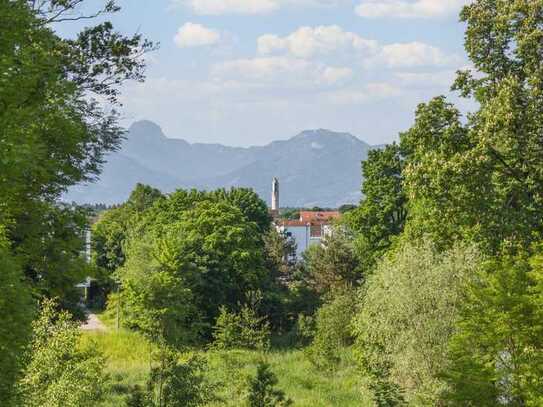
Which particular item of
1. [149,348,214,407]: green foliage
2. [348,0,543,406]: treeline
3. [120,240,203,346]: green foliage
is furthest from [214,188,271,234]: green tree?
[149,348,214,407]: green foliage

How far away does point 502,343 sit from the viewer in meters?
21.1

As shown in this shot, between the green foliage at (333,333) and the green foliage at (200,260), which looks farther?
the green foliage at (200,260)

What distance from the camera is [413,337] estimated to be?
28.6 meters

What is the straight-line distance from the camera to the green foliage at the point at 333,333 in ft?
149

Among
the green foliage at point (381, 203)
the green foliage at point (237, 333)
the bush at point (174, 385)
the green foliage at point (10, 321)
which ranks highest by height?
the green foliage at point (381, 203)

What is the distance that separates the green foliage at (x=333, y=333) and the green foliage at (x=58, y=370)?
22871 millimetres

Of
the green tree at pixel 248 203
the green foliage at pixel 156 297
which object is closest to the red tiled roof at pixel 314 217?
the green tree at pixel 248 203

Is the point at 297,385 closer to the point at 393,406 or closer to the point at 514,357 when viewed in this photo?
the point at 393,406

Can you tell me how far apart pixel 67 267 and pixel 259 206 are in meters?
67.4

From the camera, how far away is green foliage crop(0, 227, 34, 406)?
12.9 meters

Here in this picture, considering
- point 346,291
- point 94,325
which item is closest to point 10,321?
point 346,291

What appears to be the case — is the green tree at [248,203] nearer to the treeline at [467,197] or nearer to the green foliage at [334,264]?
the green foliage at [334,264]

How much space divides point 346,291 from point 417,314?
76.0 feet

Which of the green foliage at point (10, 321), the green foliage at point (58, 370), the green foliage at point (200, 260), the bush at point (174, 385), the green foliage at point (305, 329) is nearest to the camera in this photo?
the green foliage at point (10, 321)
